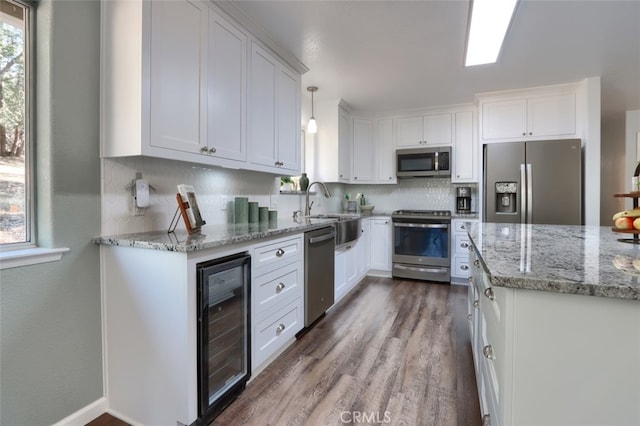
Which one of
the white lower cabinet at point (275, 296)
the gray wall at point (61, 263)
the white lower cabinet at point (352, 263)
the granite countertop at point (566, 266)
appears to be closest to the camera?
the granite countertop at point (566, 266)

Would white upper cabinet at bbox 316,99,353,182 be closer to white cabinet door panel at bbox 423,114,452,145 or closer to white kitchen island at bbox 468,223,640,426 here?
white cabinet door panel at bbox 423,114,452,145

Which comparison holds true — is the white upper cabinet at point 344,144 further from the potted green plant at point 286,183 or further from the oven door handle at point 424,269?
the oven door handle at point 424,269

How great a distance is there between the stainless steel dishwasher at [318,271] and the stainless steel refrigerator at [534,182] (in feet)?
6.91

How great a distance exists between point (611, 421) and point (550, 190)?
10.7ft

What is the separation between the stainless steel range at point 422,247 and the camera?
400 cm

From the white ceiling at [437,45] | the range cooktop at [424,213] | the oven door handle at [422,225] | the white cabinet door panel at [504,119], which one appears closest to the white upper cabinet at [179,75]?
the white ceiling at [437,45]

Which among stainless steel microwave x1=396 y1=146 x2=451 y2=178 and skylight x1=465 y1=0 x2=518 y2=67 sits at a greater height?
skylight x1=465 y1=0 x2=518 y2=67

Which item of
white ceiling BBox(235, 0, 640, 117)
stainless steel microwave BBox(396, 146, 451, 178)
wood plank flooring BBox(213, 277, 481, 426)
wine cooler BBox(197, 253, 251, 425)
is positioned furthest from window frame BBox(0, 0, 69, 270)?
stainless steel microwave BBox(396, 146, 451, 178)

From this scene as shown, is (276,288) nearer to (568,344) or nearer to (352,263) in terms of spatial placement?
(568,344)

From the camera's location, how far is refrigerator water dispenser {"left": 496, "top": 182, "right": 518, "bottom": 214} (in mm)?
3545

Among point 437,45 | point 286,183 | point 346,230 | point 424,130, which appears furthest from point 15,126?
point 424,130

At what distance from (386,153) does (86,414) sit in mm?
4214

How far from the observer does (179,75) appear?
1.70 m

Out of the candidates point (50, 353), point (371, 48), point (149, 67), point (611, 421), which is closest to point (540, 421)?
point (611, 421)
